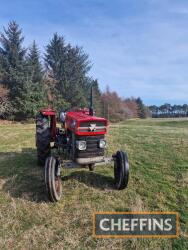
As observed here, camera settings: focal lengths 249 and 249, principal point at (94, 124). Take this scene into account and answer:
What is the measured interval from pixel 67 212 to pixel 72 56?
32.8 metres

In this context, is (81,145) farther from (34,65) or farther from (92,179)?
(34,65)

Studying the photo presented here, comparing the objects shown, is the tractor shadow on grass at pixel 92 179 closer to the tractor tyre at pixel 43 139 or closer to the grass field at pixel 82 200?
the grass field at pixel 82 200

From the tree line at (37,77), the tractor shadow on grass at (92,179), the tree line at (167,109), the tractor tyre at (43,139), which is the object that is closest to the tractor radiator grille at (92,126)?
the tractor shadow on grass at (92,179)

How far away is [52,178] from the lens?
3.94 meters

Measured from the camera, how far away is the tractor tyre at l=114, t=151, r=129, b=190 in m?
4.36

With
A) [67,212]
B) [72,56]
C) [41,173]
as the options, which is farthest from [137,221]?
[72,56]

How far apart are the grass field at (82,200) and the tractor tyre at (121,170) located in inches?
7.0

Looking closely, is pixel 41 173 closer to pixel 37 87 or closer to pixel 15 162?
pixel 15 162

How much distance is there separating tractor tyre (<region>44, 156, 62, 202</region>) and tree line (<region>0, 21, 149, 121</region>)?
17.3 meters

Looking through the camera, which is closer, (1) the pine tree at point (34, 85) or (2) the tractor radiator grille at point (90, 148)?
(2) the tractor radiator grille at point (90, 148)

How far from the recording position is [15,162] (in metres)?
6.28

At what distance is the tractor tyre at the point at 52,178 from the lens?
3916 mm

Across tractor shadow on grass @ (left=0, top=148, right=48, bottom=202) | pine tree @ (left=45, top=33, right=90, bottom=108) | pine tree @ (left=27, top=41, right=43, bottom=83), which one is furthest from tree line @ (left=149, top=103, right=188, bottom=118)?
tractor shadow on grass @ (left=0, top=148, right=48, bottom=202)

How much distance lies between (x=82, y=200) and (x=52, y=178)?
29.0 inches
